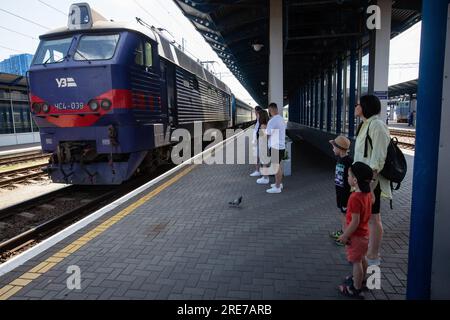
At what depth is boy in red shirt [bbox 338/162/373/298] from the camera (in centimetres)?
269

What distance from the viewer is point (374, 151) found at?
314cm

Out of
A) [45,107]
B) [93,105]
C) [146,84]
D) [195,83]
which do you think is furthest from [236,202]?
[195,83]

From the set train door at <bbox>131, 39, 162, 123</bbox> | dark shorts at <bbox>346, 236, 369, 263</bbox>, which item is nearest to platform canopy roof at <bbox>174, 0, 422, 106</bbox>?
train door at <bbox>131, 39, 162, 123</bbox>

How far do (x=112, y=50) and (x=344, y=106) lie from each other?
8.64 meters

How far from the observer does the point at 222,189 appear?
682cm

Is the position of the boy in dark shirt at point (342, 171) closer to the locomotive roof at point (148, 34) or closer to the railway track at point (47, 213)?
the railway track at point (47, 213)

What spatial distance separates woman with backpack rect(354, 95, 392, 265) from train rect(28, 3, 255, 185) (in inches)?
186

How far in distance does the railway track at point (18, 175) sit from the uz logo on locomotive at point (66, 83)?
157 inches

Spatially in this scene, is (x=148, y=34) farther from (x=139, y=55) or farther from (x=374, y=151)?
(x=374, y=151)

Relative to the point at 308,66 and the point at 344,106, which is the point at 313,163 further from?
the point at 308,66

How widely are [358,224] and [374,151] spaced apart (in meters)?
0.85

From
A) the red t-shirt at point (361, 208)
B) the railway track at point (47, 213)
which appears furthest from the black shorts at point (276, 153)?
the red t-shirt at point (361, 208)

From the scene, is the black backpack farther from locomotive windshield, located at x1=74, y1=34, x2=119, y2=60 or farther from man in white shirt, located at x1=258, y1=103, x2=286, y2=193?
locomotive windshield, located at x1=74, y1=34, x2=119, y2=60

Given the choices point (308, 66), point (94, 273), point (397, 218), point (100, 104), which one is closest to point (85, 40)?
point (100, 104)
